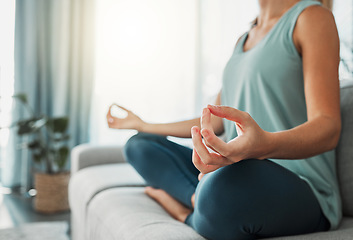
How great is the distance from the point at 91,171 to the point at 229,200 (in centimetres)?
111

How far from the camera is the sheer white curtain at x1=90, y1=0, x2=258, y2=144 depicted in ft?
11.6

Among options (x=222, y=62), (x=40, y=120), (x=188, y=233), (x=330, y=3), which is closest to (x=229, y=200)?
(x=188, y=233)

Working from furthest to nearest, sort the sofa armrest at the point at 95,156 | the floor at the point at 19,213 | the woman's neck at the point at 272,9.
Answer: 1. the floor at the point at 19,213
2. the sofa armrest at the point at 95,156
3. the woman's neck at the point at 272,9

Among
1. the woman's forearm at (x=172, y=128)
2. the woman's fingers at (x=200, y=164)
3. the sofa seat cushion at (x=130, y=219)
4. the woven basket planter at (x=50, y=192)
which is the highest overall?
the woman's fingers at (x=200, y=164)

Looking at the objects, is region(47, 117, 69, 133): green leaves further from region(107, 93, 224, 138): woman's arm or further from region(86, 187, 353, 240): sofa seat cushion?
region(107, 93, 224, 138): woman's arm

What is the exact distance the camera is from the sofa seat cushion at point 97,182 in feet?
4.50

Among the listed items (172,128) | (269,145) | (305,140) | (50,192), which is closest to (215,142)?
(269,145)

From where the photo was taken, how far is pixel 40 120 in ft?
8.70

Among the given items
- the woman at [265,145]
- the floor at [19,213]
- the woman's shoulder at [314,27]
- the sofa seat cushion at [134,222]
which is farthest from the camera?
the floor at [19,213]

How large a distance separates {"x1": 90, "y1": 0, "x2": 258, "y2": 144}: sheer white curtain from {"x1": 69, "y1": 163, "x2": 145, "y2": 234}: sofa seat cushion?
183 cm

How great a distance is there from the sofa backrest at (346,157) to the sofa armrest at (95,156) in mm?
1157

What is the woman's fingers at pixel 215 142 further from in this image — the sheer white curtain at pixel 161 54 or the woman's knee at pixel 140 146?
the sheer white curtain at pixel 161 54

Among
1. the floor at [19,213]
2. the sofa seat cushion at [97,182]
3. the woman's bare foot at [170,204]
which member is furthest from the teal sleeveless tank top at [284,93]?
the floor at [19,213]

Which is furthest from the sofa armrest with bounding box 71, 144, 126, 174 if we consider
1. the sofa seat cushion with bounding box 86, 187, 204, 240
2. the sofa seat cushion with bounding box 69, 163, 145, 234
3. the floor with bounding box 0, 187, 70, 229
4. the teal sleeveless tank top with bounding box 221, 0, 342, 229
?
the teal sleeveless tank top with bounding box 221, 0, 342, 229
